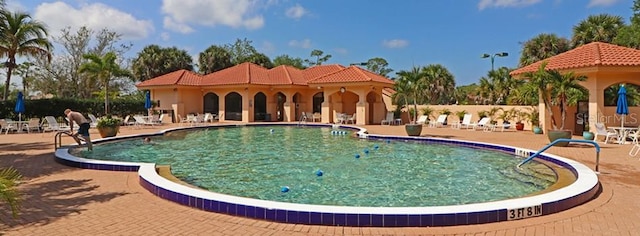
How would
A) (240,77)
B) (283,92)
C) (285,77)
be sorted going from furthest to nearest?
(285,77) < (283,92) < (240,77)

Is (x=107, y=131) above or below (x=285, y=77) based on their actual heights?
below

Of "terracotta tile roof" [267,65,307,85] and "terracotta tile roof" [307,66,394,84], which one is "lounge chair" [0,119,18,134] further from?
"terracotta tile roof" [307,66,394,84]

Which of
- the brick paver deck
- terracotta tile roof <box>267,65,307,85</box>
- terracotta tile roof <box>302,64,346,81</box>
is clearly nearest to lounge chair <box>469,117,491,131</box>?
terracotta tile roof <box>267,65,307,85</box>

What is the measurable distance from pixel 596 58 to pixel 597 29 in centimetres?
1340

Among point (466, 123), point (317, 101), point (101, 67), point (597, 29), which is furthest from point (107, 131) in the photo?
point (597, 29)

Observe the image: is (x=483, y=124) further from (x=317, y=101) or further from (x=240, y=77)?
(x=240, y=77)

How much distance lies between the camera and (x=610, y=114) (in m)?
15.6

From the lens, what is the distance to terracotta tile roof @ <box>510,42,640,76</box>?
1445 cm

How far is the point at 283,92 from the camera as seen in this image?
28.5 meters

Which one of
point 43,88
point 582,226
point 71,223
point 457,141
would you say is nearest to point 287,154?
point 457,141

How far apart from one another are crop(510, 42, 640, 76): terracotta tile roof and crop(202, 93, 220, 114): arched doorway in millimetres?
24152

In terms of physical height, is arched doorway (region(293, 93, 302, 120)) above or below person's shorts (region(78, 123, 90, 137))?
above

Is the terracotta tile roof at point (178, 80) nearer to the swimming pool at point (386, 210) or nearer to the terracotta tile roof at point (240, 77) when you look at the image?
the terracotta tile roof at point (240, 77)

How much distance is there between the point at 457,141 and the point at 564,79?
14.1 feet
